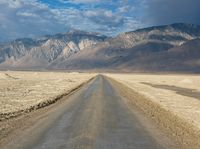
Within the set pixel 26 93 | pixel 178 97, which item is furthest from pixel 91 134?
pixel 26 93

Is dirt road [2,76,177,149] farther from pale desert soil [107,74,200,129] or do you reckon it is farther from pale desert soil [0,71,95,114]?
pale desert soil [0,71,95,114]

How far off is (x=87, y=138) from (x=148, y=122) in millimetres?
5721

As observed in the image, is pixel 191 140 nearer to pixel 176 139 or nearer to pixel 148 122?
pixel 176 139

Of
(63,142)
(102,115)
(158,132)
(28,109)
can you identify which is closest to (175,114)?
(102,115)

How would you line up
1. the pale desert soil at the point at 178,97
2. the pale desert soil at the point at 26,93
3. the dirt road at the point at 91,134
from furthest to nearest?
the pale desert soil at the point at 26,93, the pale desert soil at the point at 178,97, the dirt road at the point at 91,134

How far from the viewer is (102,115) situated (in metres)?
20.8

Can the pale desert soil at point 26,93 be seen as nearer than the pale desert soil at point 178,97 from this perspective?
No

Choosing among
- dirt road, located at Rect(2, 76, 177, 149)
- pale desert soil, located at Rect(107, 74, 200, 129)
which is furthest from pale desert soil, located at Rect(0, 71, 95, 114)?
pale desert soil, located at Rect(107, 74, 200, 129)

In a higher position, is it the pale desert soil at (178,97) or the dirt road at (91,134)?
the dirt road at (91,134)

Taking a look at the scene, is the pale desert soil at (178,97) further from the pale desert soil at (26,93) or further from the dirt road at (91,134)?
the pale desert soil at (26,93)

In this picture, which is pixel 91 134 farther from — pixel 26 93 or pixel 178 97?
pixel 26 93

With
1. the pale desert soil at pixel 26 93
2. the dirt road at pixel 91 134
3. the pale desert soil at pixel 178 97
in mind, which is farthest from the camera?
the pale desert soil at pixel 26 93

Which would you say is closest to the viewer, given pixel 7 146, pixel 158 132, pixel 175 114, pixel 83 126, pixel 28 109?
pixel 7 146

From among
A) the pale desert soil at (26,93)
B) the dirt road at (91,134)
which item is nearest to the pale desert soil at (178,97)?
the dirt road at (91,134)
